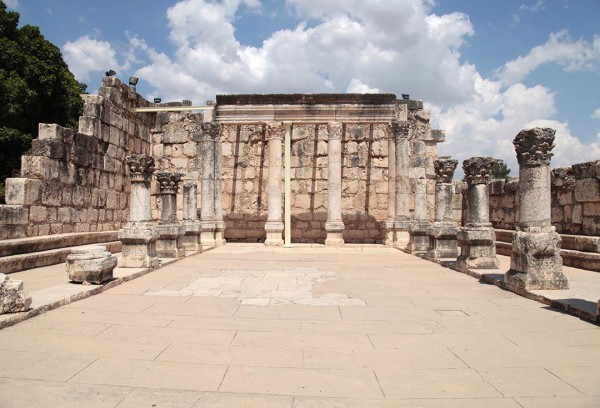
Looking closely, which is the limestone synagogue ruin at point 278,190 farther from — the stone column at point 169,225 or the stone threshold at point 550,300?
the stone threshold at point 550,300

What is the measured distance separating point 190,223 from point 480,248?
347 inches

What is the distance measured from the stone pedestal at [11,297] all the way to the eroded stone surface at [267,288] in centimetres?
205

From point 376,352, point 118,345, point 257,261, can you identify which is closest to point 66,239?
point 257,261

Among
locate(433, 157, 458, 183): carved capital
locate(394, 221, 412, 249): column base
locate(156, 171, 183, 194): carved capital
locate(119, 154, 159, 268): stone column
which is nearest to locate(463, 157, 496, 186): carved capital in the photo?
locate(433, 157, 458, 183): carved capital

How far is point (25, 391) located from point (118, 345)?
1.18 meters

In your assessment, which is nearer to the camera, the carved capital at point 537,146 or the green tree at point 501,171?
the carved capital at point 537,146

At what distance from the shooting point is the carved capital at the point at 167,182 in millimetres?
12828

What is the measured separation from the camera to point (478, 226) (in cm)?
1016

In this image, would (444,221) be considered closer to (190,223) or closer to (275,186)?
(275,186)

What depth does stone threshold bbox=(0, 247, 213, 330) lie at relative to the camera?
17.4 feet

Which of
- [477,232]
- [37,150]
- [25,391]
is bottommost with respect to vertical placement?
[25,391]

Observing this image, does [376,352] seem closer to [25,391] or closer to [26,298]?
[25,391]

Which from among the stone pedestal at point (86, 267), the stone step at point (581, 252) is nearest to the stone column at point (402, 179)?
the stone step at point (581, 252)

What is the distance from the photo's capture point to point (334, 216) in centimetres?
1705
